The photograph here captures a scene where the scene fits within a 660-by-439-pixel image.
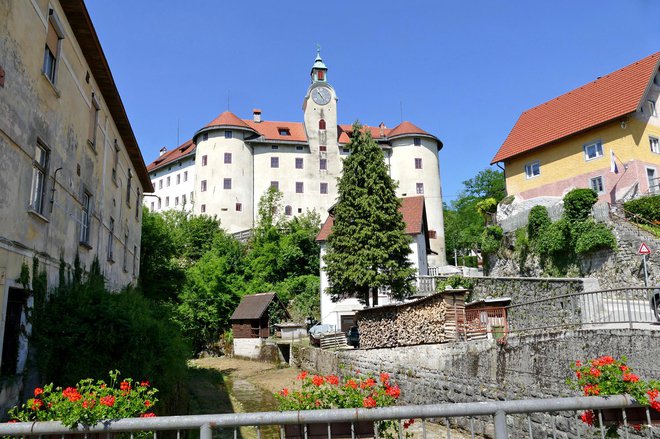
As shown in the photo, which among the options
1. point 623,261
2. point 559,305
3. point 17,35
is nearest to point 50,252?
point 17,35

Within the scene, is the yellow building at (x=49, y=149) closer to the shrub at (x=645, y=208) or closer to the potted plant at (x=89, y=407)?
the potted plant at (x=89, y=407)

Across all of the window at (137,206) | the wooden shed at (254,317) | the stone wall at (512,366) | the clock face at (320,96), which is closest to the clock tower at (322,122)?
the clock face at (320,96)

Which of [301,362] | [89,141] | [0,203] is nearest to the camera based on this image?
[0,203]

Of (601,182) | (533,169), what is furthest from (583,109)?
(601,182)

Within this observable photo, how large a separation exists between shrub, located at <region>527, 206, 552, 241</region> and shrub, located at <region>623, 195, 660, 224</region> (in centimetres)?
418

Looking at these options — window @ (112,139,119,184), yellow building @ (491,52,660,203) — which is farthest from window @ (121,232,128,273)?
yellow building @ (491,52,660,203)

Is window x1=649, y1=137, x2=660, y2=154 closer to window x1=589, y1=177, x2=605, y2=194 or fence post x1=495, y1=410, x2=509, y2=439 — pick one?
window x1=589, y1=177, x2=605, y2=194

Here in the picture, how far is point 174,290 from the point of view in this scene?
3281cm

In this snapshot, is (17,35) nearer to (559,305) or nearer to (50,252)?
(50,252)

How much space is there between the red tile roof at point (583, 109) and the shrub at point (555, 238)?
815 centimetres

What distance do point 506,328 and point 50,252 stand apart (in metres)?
14.4

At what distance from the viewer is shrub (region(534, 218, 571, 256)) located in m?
27.1

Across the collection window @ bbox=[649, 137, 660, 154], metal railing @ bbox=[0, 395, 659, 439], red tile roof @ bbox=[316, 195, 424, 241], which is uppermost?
window @ bbox=[649, 137, 660, 154]

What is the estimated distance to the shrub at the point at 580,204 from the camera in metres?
26.4
